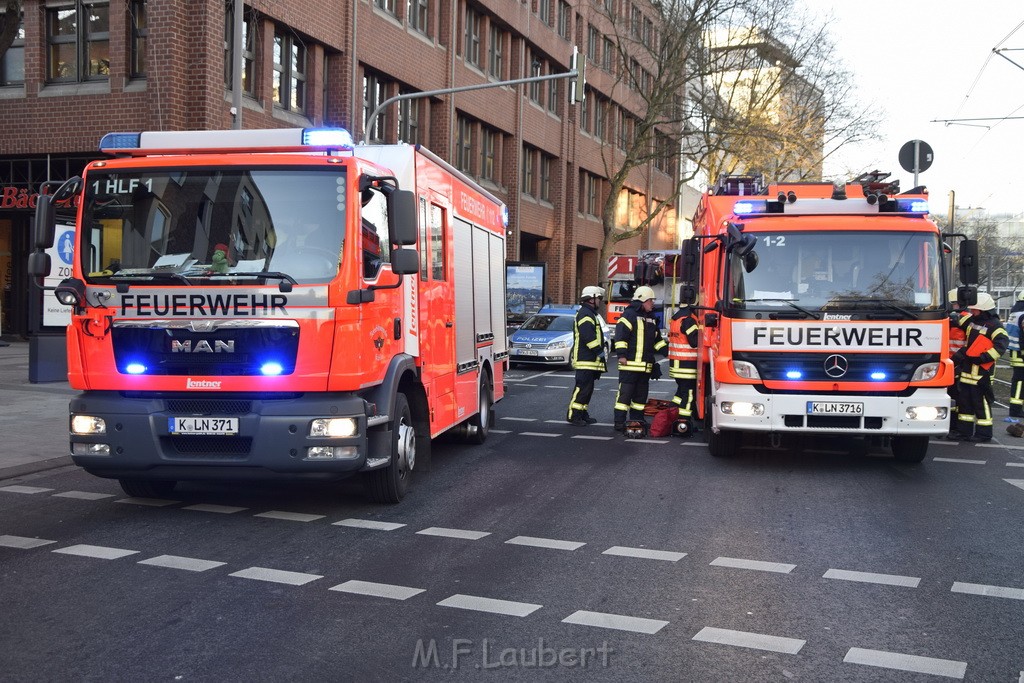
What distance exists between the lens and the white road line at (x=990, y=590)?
19.6 ft

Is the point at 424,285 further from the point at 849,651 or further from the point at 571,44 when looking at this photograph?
the point at 571,44

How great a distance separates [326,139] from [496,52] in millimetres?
Result: 31920

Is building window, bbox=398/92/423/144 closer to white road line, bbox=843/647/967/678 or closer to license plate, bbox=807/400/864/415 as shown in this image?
license plate, bbox=807/400/864/415

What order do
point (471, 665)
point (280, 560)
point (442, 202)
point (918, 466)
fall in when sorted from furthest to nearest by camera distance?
point (918, 466)
point (442, 202)
point (280, 560)
point (471, 665)

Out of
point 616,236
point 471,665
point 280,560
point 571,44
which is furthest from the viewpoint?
point 571,44

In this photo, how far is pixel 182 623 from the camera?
5.21m

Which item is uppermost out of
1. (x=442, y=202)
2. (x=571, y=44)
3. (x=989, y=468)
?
(x=571, y=44)

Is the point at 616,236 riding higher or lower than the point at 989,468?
higher

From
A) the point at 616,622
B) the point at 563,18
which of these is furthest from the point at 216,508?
the point at 563,18

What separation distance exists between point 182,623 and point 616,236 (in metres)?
37.7

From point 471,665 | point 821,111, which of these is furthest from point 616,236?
point 471,665

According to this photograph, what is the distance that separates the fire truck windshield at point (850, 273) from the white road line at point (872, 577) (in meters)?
4.09

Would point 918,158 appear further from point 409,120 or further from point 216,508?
point 409,120

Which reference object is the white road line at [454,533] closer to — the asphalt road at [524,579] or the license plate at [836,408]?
the asphalt road at [524,579]
